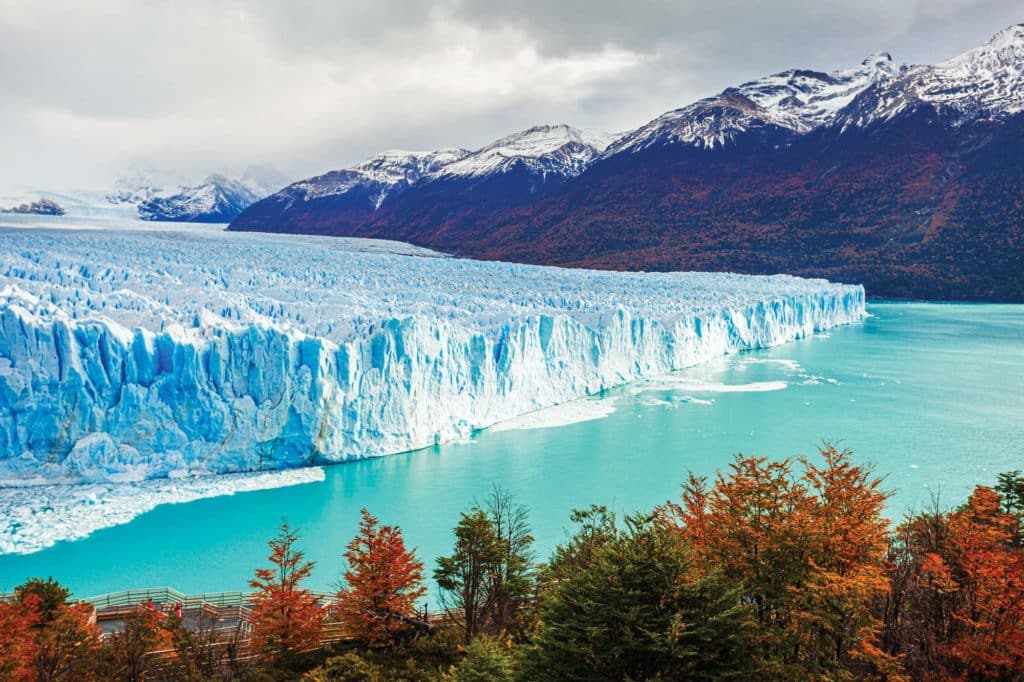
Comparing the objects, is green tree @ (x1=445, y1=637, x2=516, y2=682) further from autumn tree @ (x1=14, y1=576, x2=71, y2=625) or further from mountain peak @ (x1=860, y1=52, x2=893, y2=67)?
mountain peak @ (x1=860, y1=52, x2=893, y2=67)

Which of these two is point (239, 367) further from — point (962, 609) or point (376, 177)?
point (376, 177)

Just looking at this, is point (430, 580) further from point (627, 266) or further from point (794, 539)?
point (627, 266)

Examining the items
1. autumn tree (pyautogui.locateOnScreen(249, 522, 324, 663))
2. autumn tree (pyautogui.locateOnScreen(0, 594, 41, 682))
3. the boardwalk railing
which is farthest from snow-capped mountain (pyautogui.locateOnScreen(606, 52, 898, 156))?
autumn tree (pyautogui.locateOnScreen(0, 594, 41, 682))

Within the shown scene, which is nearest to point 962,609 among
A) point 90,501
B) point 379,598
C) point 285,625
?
point 379,598

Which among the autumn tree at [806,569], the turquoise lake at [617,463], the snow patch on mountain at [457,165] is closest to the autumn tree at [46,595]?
Result: the turquoise lake at [617,463]

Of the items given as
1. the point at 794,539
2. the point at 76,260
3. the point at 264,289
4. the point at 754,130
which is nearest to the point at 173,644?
the point at 794,539

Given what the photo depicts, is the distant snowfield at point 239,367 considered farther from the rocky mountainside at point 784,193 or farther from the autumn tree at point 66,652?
the rocky mountainside at point 784,193
